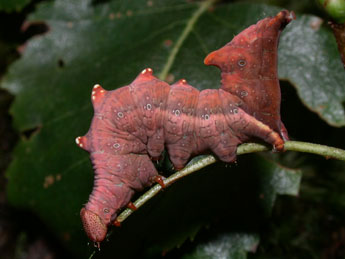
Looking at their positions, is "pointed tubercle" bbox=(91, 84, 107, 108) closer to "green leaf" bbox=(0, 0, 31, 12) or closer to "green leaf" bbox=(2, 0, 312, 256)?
"green leaf" bbox=(2, 0, 312, 256)

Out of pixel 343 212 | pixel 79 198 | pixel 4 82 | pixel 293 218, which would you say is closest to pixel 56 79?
pixel 4 82

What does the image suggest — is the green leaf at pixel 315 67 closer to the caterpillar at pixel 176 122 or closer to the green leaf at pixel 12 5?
the caterpillar at pixel 176 122

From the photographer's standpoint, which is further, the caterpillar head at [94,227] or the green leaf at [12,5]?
the green leaf at [12,5]

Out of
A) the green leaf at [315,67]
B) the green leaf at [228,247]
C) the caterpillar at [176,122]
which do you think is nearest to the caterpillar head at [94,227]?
the caterpillar at [176,122]

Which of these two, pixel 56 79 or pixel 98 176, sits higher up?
pixel 98 176

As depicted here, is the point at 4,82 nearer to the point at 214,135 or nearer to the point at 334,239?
the point at 214,135

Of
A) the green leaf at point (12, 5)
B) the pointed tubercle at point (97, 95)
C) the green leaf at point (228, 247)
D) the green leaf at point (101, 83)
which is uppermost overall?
the pointed tubercle at point (97, 95)

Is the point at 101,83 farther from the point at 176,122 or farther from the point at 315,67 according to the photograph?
the point at 315,67
